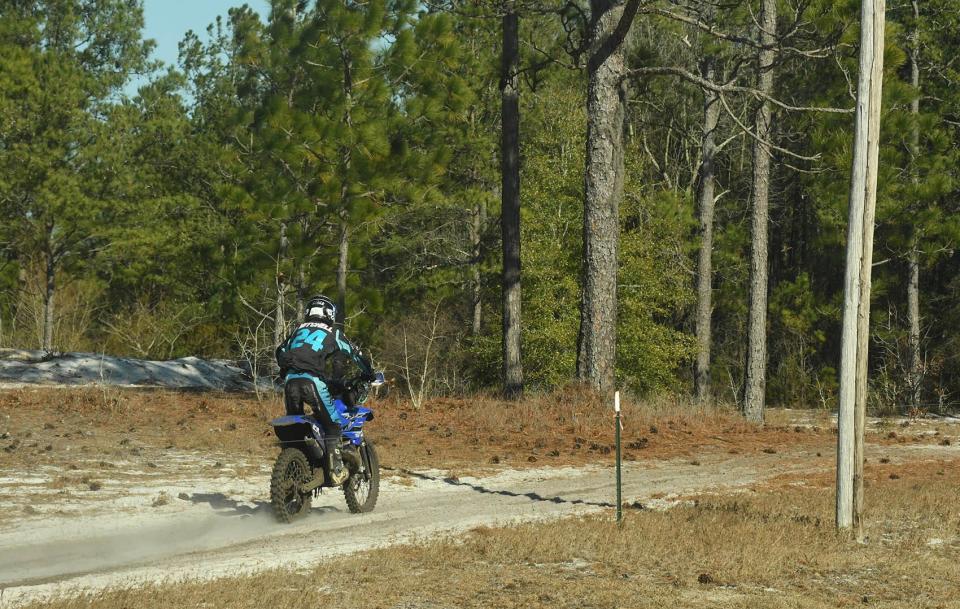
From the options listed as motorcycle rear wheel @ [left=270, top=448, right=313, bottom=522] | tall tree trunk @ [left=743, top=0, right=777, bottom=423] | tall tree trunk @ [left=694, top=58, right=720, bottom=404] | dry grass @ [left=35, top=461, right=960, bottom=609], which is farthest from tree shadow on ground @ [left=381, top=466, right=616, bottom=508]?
tall tree trunk @ [left=694, top=58, right=720, bottom=404]

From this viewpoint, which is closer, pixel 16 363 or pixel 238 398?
pixel 238 398

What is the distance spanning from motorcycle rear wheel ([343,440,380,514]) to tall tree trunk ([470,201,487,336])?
72.6 feet

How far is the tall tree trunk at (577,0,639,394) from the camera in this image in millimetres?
21297

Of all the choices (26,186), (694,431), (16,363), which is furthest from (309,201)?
(26,186)

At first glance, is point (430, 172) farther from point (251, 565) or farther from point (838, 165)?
point (251, 565)

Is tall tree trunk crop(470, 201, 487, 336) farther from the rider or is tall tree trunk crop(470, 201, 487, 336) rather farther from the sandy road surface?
the rider

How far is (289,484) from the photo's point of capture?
11.2 meters

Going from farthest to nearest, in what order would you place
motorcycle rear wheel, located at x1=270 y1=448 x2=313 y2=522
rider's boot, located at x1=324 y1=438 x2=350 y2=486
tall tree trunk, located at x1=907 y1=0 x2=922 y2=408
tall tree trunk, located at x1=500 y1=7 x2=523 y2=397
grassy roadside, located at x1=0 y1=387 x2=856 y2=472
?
tall tree trunk, located at x1=907 y1=0 x2=922 y2=408 → tall tree trunk, located at x1=500 y1=7 x2=523 y2=397 → grassy roadside, located at x1=0 y1=387 x2=856 y2=472 → rider's boot, located at x1=324 y1=438 x2=350 y2=486 → motorcycle rear wheel, located at x1=270 y1=448 x2=313 y2=522

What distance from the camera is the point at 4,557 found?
376 inches

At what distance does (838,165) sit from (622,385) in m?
9.32

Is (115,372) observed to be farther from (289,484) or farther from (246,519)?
(289,484)

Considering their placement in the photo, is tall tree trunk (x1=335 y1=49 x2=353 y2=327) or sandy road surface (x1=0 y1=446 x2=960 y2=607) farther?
tall tree trunk (x1=335 y1=49 x2=353 y2=327)

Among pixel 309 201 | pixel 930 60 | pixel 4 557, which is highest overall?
pixel 930 60

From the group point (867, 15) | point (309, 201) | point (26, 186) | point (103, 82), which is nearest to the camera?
point (867, 15)
